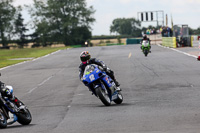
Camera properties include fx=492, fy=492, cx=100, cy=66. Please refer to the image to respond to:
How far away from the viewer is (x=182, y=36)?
48.2 metres

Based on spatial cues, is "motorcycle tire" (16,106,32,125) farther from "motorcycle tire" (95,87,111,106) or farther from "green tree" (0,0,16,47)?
"green tree" (0,0,16,47)

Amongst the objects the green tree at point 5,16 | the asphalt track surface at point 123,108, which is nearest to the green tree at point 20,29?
the green tree at point 5,16

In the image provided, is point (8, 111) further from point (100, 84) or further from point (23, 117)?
point (100, 84)

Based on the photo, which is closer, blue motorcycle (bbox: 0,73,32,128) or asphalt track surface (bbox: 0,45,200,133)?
asphalt track surface (bbox: 0,45,200,133)

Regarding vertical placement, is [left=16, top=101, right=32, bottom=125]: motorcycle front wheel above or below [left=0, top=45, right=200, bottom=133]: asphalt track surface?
above

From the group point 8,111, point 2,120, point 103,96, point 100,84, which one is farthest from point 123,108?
point 2,120

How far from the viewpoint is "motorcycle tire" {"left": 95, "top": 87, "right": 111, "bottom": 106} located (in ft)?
38.2

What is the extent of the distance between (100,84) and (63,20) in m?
90.2

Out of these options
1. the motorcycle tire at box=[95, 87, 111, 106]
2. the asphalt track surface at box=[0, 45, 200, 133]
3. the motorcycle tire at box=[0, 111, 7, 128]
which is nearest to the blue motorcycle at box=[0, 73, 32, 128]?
the motorcycle tire at box=[0, 111, 7, 128]

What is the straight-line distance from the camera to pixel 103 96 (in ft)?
38.6

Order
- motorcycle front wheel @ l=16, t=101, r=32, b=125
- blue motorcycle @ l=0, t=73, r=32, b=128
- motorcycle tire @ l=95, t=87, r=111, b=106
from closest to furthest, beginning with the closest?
blue motorcycle @ l=0, t=73, r=32, b=128, motorcycle front wheel @ l=16, t=101, r=32, b=125, motorcycle tire @ l=95, t=87, r=111, b=106

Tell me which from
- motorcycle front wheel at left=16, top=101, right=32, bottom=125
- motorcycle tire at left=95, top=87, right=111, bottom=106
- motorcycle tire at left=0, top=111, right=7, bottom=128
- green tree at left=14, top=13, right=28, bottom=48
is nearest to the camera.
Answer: motorcycle tire at left=0, top=111, right=7, bottom=128

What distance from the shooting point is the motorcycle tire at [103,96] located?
11648 mm

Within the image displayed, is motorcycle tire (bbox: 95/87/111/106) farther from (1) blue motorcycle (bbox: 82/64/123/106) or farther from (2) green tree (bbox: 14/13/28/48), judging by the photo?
(2) green tree (bbox: 14/13/28/48)
